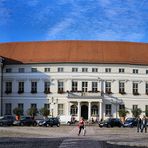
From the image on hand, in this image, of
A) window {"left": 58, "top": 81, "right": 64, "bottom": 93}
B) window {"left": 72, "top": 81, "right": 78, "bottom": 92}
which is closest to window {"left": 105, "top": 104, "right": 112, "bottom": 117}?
window {"left": 72, "top": 81, "right": 78, "bottom": 92}

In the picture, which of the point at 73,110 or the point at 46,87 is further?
the point at 46,87

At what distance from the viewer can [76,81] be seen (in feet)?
263

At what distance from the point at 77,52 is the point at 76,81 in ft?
16.3

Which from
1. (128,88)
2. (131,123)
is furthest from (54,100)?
(131,123)

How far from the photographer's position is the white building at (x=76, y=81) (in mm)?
79688

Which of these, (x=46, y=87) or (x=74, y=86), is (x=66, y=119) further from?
(x=46, y=87)

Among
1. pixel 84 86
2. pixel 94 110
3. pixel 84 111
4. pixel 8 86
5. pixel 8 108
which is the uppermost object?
pixel 8 86

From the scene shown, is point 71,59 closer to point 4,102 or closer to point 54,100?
point 54,100

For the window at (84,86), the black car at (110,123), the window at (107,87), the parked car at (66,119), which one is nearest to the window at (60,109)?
the parked car at (66,119)

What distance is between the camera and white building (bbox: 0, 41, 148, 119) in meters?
79.7

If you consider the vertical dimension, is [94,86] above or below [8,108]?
above

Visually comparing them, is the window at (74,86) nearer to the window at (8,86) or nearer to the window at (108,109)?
the window at (108,109)

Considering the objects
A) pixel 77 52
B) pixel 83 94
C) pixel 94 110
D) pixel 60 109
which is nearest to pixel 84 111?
pixel 94 110

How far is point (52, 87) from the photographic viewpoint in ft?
265
